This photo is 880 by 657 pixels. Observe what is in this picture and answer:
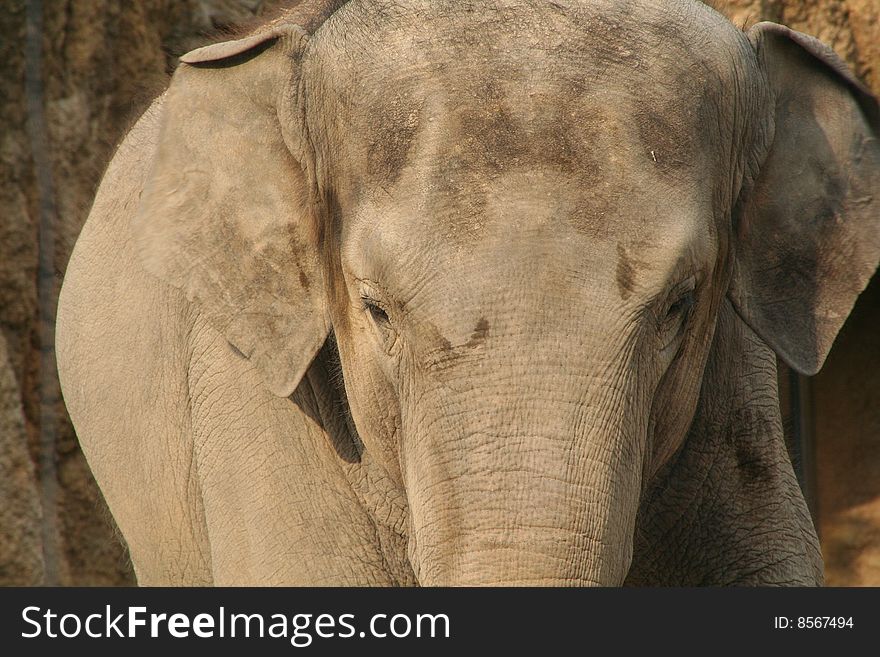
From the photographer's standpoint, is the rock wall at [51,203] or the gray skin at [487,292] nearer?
the gray skin at [487,292]

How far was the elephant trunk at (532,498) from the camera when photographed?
8.11ft

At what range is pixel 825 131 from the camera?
10.5 ft

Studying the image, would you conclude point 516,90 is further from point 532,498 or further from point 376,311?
point 532,498

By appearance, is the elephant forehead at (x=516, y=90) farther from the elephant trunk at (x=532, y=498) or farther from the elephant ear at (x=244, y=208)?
the elephant trunk at (x=532, y=498)

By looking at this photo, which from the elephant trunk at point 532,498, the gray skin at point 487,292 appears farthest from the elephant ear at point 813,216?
the elephant trunk at point 532,498

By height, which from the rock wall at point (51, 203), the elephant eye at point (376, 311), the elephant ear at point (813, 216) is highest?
the elephant eye at point (376, 311)

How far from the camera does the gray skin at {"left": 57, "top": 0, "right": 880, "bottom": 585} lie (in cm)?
257

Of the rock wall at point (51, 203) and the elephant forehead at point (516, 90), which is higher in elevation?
the elephant forehead at point (516, 90)

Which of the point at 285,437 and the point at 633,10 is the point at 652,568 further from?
the point at 633,10

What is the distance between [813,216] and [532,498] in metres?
1.00

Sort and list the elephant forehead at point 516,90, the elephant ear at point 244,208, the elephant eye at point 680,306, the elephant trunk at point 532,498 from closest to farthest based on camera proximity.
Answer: the elephant trunk at point 532,498
the elephant forehead at point 516,90
the elephant eye at point 680,306
the elephant ear at point 244,208

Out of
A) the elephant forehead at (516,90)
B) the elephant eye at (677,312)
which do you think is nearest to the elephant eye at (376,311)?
the elephant forehead at (516,90)

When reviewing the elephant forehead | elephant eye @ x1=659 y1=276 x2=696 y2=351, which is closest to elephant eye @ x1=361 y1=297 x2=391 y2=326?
the elephant forehead

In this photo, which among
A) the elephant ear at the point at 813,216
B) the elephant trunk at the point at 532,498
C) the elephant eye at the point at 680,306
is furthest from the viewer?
the elephant ear at the point at 813,216
